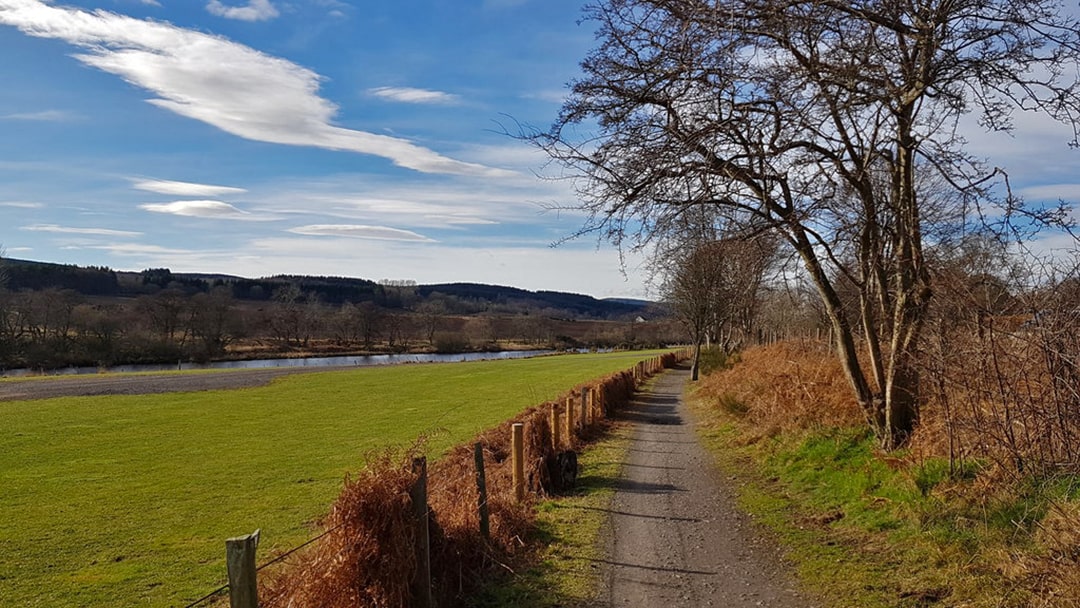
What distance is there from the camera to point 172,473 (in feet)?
50.6

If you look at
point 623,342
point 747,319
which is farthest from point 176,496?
point 623,342

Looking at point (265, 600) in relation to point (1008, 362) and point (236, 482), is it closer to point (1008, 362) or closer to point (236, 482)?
point (1008, 362)

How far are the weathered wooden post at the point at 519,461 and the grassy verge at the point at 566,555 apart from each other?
33cm

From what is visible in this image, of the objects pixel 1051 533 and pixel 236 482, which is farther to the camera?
pixel 236 482

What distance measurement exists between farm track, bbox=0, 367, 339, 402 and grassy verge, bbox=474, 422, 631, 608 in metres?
31.3

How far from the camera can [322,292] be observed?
188 m

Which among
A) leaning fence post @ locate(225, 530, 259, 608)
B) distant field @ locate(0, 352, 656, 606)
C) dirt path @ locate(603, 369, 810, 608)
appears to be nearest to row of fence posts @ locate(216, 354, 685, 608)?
leaning fence post @ locate(225, 530, 259, 608)

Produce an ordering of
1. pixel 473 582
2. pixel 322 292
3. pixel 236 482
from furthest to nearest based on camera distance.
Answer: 1. pixel 322 292
2. pixel 236 482
3. pixel 473 582

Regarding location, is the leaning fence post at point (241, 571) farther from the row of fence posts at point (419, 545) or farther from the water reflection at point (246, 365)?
the water reflection at point (246, 365)

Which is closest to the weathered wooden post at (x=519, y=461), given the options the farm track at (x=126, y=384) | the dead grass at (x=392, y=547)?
the dead grass at (x=392, y=547)

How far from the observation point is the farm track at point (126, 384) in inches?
1326

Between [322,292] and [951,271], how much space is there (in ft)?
627

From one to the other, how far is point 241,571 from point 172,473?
13.5 metres

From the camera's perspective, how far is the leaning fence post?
3779 mm
